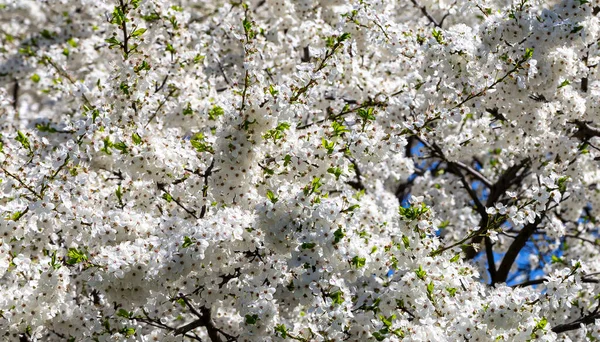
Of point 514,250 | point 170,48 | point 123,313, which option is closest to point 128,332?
point 123,313

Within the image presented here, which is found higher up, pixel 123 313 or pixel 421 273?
pixel 421 273

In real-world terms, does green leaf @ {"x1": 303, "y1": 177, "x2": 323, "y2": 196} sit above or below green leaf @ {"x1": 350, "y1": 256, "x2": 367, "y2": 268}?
above

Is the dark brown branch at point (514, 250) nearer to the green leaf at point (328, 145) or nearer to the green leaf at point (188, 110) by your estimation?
the green leaf at point (328, 145)

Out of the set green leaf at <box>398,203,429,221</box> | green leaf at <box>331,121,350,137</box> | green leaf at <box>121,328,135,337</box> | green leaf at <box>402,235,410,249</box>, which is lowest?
green leaf at <box>121,328,135,337</box>

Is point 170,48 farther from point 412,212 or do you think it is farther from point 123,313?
point 412,212

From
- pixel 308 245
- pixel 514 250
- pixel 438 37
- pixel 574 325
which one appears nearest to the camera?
pixel 308 245

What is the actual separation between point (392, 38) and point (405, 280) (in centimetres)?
340

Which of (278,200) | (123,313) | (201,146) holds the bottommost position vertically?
(123,313)

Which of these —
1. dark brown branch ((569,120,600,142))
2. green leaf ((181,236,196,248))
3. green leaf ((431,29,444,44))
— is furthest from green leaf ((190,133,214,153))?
dark brown branch ((569,120,600,142))

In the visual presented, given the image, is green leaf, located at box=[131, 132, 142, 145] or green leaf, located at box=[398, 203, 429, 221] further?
green leaf, located at box=[398, 203, 429, 221]

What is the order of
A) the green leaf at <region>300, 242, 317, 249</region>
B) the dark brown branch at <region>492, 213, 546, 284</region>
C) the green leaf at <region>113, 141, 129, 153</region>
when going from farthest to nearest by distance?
1. the dark brown branch at <region>492, 213, 546, 284</region>
2. the green leaf at <region>113, 141, 129, 153</region>
3. the green leaf at <region>300, 242, 317, 249</region>

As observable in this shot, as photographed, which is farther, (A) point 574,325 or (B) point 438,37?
(A) point 574,325

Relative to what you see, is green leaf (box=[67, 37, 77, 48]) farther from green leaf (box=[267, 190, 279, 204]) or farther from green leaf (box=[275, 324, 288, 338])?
green leaf (box=[275, 324, 288, 338])

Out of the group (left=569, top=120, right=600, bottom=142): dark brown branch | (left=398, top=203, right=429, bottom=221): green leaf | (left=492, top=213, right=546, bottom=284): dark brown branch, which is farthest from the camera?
(left=492, top=213, right=546, bottom=284): dark brown branch
